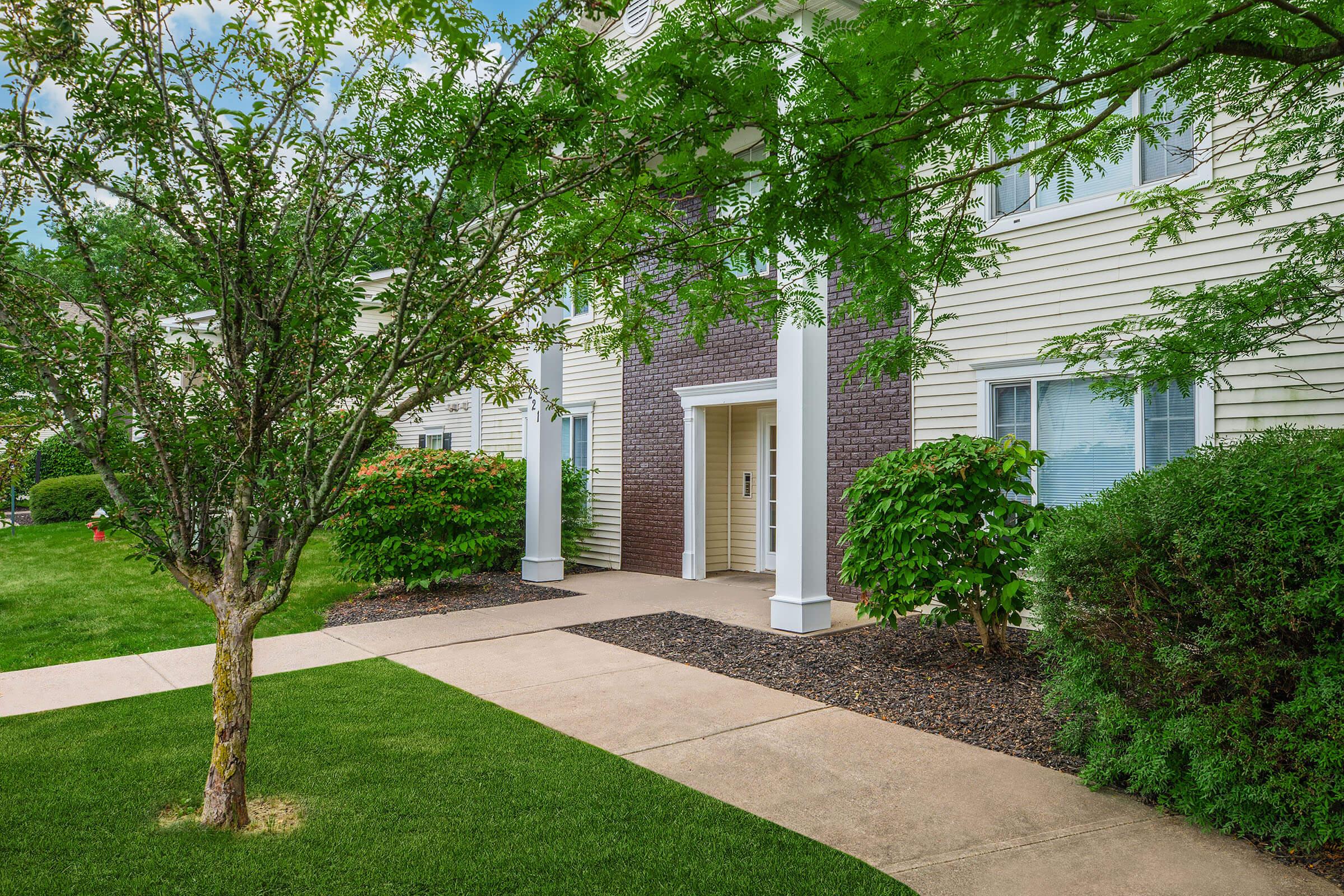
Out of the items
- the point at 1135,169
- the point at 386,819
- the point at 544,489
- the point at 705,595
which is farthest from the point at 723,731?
the point at 544,489

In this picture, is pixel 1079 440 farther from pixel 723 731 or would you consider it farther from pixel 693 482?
pixel 693 482

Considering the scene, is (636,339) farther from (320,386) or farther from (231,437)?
(231,437)

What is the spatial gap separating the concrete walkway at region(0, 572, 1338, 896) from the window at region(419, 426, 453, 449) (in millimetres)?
9045

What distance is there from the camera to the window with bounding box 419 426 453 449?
658 inches

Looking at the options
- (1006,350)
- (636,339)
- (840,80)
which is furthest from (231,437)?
(1006,350)

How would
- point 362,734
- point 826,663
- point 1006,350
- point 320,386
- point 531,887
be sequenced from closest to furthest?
point 531,887
point 320,386
point 362,734
point 826,663
point 1006,350

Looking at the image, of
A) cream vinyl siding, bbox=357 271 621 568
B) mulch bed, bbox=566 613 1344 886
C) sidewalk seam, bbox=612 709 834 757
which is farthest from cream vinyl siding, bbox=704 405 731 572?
sidewalk seam, bbox=612 709 834 757

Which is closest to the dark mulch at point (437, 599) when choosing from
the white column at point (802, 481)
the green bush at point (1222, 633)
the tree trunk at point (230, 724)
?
the white column at point (802, 481)

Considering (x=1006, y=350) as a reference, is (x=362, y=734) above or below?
below

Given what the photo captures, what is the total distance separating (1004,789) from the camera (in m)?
4.07

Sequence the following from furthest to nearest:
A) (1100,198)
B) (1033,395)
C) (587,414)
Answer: (587,414)
(1033,395)
(1100,198)

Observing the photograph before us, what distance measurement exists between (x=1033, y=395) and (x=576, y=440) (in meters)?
7.25

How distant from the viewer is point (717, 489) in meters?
11.7

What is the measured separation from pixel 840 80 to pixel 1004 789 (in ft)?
10.5
